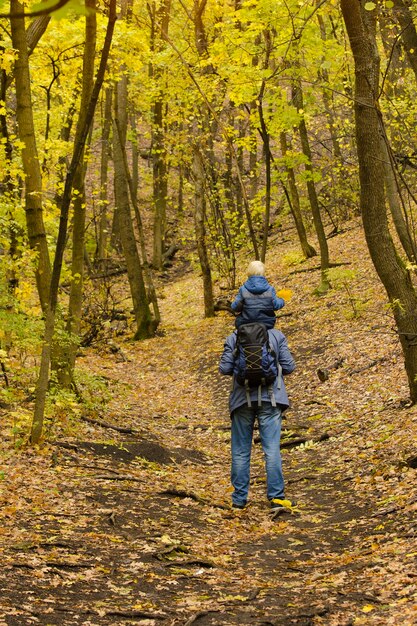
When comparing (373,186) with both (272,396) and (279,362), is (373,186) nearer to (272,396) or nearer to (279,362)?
(279,362)

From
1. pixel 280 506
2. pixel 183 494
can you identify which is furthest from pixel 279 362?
pixel 183 494

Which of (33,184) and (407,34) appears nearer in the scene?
(33,184)

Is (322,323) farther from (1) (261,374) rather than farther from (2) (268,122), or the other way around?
(1) (261,374)

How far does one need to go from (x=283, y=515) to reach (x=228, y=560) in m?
1.31

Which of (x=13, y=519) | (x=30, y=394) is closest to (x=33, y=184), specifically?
(x=30, y=394)

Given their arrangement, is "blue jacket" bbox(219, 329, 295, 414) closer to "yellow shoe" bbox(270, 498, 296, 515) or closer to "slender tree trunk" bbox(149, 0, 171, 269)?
"yellow shoe" bbox(270, 498, 296, 515)

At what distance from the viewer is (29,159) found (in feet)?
27.7

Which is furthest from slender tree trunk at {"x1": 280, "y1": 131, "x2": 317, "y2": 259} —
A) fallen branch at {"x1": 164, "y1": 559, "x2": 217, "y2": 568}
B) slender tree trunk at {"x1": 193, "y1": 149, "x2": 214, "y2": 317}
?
fallen branch at {"x1": 164, "y1": 559, "x2": 217, "y2": 568}

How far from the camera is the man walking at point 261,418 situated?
654 centimetres

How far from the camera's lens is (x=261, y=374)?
641 centimetres

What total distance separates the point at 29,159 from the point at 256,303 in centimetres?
371

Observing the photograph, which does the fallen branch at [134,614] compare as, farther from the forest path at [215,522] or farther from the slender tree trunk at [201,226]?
the slender tree trunk at [201,226]

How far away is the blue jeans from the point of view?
654 cm

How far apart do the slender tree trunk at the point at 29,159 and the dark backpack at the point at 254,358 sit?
3.22 m
